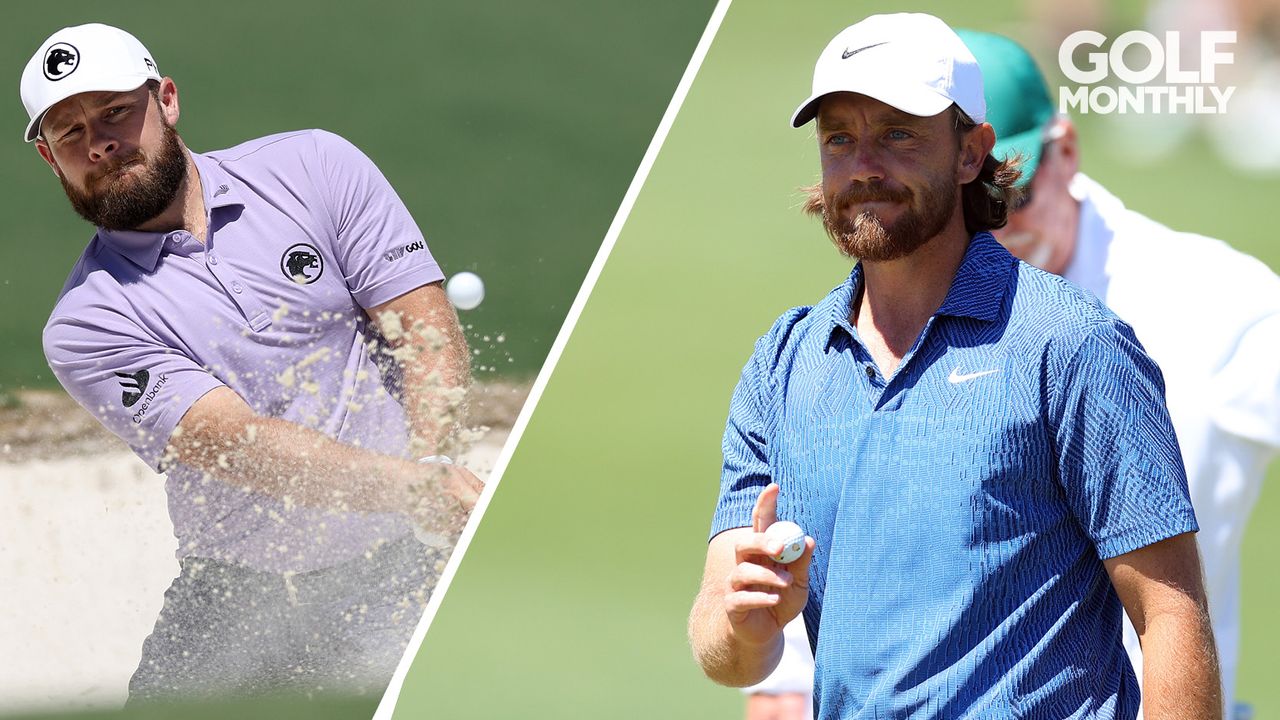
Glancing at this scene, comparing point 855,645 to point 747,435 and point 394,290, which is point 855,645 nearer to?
point 747,435

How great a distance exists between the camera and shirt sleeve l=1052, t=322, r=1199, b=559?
60.8 inches

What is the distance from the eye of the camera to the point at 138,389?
268cm

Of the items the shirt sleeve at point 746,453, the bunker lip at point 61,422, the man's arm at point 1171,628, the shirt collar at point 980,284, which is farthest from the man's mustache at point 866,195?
the bunker lip at point 61,422

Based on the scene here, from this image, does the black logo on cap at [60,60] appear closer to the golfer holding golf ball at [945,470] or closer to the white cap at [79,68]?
the white cap at [79,68]

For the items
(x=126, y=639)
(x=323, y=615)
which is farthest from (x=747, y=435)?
(x=126, y=639)

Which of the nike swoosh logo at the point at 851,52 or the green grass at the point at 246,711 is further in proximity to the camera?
the green grass at the point at 246,711

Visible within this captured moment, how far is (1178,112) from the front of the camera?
423 centimetres

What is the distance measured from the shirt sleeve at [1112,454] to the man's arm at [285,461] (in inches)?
60.1

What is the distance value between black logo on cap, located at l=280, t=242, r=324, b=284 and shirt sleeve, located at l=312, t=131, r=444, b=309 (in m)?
0.04

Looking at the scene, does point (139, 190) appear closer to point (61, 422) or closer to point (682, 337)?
point (61, 422)

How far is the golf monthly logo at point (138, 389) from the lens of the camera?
2.65m

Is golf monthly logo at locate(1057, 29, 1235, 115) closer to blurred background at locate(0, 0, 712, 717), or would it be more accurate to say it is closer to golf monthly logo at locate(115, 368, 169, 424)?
blurred background at locate(0, 0, 712, 717)

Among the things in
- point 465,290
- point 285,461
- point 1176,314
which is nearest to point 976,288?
point 1176,314

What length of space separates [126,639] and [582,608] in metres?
1.53
